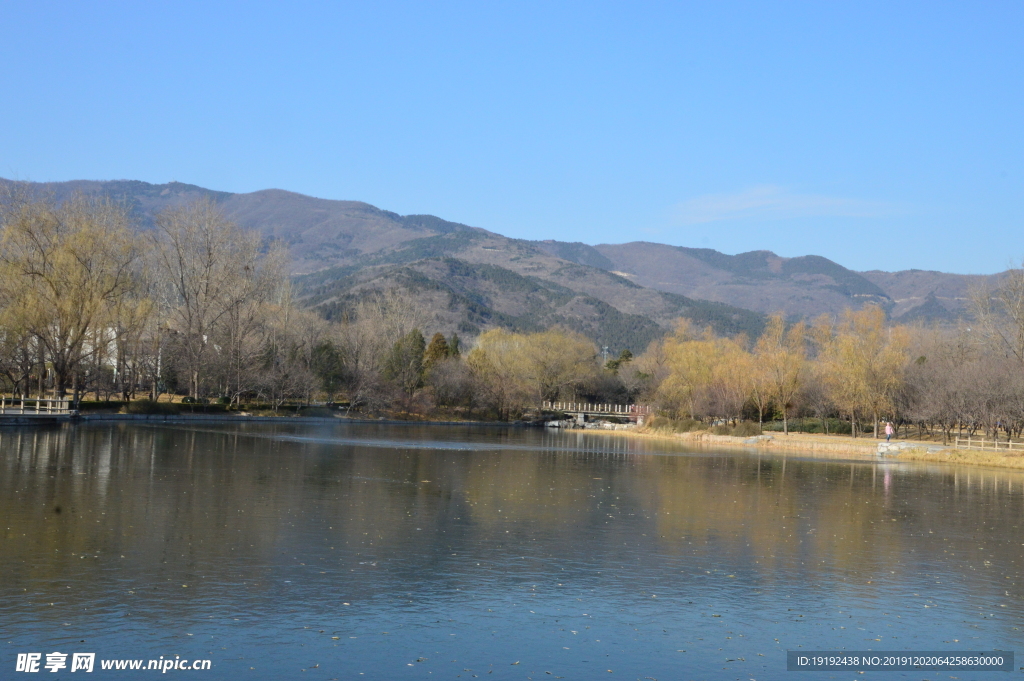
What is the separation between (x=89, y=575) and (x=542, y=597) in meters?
6.99

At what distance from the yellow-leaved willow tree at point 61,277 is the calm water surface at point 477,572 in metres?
25.5

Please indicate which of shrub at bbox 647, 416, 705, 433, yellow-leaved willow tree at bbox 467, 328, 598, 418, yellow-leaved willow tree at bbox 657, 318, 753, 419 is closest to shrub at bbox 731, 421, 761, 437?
yellow-leaved willow tree at bbox 657, 318, 753, 419

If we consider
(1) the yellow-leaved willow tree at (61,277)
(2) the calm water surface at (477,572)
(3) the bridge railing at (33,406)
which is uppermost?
(1) the yellow-leaved willow tree at (61,277)

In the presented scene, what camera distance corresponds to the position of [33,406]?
53438 mm

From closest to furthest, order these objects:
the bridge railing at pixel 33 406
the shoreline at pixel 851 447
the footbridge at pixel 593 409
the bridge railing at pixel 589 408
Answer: the shoreline at pixel 851 447, the bridge railing at pixel 33 406, the footbridge at pixel 593 409, the bridge railing at pixel 589 408

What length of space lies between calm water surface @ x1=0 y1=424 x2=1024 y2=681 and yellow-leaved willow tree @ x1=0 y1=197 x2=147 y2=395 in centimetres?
2553

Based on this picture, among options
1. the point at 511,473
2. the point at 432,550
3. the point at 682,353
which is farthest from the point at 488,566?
the point at 682,353

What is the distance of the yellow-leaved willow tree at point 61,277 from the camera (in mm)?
52219

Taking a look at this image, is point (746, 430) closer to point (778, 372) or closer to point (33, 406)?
point (778, 372)

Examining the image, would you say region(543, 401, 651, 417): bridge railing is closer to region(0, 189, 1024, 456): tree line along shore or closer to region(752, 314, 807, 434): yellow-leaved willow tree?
region(0, 189, 1024, 456): tree line along shore

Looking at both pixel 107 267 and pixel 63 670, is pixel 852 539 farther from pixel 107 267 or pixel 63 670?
pixel 107 267

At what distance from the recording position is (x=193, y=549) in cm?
1580

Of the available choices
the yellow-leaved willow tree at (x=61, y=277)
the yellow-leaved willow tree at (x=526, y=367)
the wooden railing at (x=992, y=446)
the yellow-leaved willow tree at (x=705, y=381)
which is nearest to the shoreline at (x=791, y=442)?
the wooden railing at (x=992, y=446)

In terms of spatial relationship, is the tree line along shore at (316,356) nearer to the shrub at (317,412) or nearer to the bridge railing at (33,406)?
the shrub at (317,412)
